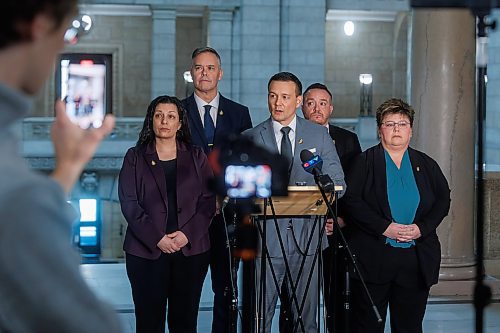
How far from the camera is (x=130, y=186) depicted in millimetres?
6176

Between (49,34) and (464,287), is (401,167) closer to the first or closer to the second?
(464,287)

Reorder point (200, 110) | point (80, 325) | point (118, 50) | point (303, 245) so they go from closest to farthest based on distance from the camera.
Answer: point (80, 325) → point (303, 245) → point (200, 110) → point (118, 50)

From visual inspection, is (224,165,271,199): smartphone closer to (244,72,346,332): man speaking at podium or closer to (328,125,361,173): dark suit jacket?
(244,72,346,332): man speaking at podium

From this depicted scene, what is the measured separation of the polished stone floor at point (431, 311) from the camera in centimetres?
775

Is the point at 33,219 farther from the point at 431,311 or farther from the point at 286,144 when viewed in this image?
the point at 431,311

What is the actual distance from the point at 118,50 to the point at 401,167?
23.8 m

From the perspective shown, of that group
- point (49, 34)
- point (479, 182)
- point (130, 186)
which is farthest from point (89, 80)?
point (49, 34)

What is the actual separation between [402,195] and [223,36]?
17759 millimetres

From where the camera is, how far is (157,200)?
612 centimetres

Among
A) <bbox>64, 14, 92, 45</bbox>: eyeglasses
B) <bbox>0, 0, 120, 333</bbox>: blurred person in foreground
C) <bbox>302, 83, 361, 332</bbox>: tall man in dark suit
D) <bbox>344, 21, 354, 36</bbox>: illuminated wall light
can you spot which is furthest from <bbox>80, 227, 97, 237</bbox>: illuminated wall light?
<bbox>0, 0, 120, 333</bbox>: blurred person in foreground

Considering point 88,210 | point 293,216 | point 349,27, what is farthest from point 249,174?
point 349,27

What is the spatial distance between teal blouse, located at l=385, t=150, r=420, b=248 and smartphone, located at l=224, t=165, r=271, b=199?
331 centimetres

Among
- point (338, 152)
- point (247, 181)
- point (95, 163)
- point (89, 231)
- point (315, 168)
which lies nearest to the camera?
point (247, 181)

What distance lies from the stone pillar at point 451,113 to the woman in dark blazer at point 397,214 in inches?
112
